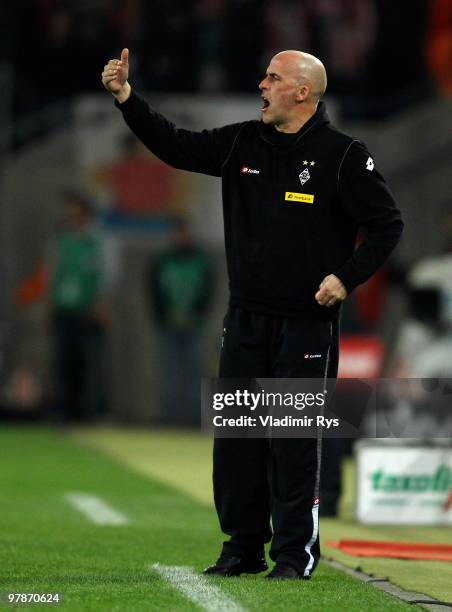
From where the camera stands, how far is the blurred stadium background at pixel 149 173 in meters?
18.4

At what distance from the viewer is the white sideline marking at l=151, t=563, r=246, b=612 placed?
A: 5.89 metres

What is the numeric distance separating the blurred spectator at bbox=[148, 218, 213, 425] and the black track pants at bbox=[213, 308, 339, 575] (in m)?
11.1

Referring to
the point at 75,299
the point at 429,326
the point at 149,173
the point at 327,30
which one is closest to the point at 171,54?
the point at 327,30

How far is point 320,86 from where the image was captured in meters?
6.82

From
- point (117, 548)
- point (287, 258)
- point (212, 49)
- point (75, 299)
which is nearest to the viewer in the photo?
point (287, 258)

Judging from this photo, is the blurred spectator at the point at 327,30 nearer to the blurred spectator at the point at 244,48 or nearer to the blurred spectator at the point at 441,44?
the blurred spectator at the point at 244,48

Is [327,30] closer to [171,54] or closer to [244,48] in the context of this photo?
[244,48]

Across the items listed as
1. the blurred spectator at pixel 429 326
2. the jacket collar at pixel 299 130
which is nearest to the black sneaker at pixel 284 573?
the jacket collar at pixel 299 130

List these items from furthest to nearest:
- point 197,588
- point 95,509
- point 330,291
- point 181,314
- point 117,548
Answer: point 181,314
point 95,509
point 117,548
point 330,291
point 197,588

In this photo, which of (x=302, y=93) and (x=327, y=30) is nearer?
(x=302, y=93)

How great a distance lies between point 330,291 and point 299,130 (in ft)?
2.25

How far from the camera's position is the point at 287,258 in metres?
6.74

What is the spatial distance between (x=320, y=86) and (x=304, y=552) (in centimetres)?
187

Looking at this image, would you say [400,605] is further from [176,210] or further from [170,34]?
[170,34]
